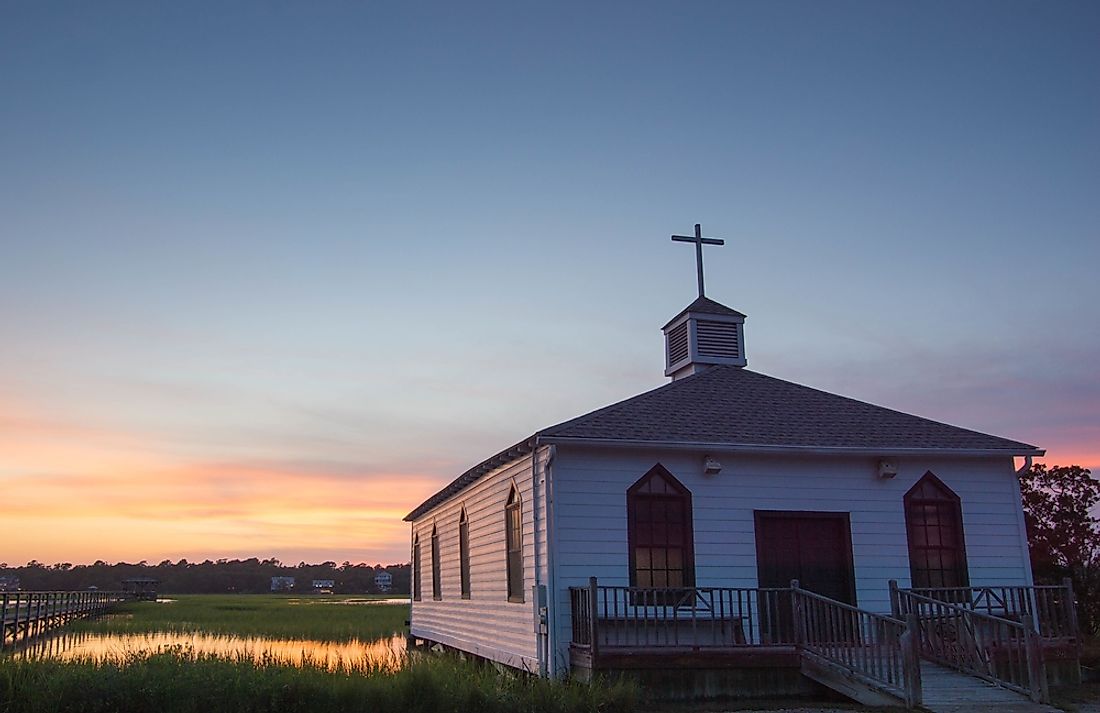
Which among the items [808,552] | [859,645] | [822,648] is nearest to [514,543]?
[808,552]

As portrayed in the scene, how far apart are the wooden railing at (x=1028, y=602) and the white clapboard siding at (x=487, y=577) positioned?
5520 mm

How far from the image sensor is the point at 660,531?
15750 mm

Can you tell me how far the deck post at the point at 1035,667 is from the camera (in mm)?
12859

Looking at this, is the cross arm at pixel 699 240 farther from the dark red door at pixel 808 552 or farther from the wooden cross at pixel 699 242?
the dark red door at pixel 808 552

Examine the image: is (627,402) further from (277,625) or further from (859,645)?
(277,625)

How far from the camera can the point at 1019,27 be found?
1683 cm

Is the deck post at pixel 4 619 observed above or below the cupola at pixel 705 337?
below

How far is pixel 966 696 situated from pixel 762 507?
169 inches

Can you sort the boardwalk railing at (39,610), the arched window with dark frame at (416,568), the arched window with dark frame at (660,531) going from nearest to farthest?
the arched window with dark frame at (660,531) → the boardwalk railing at (39,610) → the arched window with dark frame at (416,568)

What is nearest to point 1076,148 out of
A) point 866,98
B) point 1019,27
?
point 1019,27

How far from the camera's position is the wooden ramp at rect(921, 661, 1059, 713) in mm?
12430

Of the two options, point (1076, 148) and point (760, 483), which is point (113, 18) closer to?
point (760, 483)

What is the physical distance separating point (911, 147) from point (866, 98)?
135 centimetres

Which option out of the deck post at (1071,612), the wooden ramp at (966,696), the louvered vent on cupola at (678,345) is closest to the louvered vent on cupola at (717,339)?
the louvered vent on cupola at (678,345)
